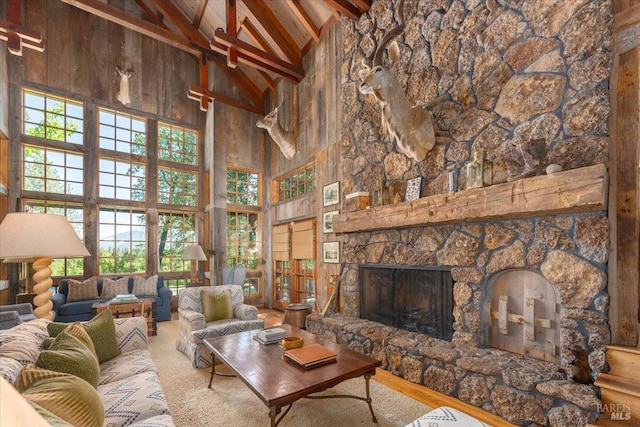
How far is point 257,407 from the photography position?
236 cm


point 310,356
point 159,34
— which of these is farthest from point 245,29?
point 310,356

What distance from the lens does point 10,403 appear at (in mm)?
338

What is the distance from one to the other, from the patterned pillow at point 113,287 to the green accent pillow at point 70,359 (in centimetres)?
383

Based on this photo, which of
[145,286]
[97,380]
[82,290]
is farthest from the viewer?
[145,286]

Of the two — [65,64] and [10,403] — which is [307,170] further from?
[10,403]

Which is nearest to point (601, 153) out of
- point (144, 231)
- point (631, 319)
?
point (631, 319)

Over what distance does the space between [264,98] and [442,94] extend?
4.85 metres

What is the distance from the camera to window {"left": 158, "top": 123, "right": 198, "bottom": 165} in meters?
6.45

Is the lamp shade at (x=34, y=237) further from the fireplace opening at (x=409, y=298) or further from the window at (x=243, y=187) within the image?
the window at (x=243, y=187)

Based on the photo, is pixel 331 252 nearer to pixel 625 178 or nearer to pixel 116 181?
pixel 625 178

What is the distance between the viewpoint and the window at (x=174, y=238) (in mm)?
6270

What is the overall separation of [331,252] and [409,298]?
1.50 m

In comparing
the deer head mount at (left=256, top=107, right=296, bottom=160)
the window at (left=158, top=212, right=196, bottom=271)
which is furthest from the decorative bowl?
the window at (left=158, top=212, right=196, bottom=271)

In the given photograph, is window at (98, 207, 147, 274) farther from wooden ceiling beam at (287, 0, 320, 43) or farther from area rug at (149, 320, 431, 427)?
wooden ceiling beam at (287, 0, 320, 43)
